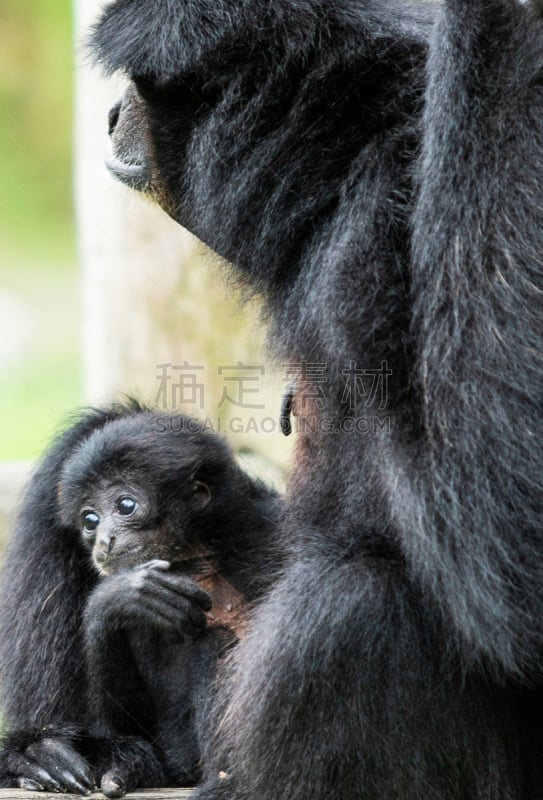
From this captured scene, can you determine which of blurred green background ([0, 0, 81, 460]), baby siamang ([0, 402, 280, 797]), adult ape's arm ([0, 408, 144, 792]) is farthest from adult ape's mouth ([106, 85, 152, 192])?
blurred green background ([0, 0, 81, 460])

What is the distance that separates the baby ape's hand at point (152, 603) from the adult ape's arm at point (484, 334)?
1456mm

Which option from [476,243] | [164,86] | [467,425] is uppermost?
[164,86]

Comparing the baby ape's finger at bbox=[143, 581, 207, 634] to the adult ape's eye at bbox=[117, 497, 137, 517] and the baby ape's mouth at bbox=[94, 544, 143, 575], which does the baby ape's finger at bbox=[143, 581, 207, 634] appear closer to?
the baby ape's mouth at bbox=[94, 544, 143, 575]

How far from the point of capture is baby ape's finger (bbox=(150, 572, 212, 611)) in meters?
5.08

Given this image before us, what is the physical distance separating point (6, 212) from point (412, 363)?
716 inches

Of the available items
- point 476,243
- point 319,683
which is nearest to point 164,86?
point 476,243

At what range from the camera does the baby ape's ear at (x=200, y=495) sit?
18.8 feet

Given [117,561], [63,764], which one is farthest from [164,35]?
[63,764]

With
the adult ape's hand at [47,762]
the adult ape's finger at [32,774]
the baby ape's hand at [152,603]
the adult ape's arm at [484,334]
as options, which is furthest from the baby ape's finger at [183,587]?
the adult ape's arm at [484,334]

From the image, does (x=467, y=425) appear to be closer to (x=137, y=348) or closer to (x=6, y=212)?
A: (x=137, y=348)

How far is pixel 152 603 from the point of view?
5031mm

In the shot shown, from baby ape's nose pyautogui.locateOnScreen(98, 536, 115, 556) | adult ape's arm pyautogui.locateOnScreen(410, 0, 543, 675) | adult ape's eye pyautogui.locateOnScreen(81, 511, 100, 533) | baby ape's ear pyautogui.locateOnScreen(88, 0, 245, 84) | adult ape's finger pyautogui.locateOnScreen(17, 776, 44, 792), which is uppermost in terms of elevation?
baby ape's ear pyautogui.locateOnScreen(88, 0, 245, 84)

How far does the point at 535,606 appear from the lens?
Result: 378 cm

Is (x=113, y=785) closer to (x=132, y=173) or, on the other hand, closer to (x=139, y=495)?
(x=139, y=495)
